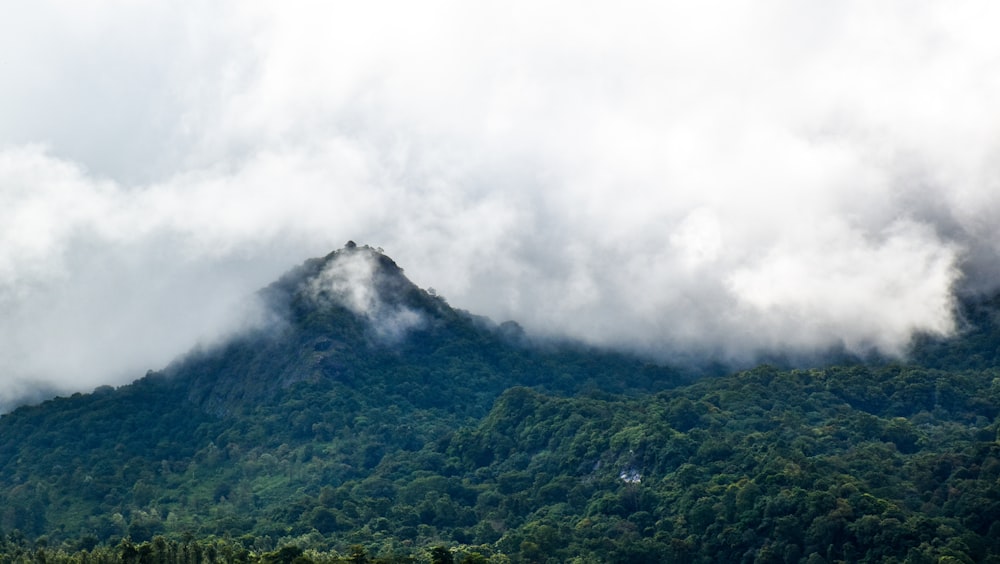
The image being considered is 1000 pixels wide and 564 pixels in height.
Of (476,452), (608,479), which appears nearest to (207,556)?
(608,479)

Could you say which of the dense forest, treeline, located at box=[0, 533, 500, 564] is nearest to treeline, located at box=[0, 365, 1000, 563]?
the dense forest

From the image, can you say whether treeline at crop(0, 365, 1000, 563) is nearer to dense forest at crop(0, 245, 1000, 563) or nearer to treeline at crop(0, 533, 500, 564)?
dense forest at crop(0, 245, 1000, 563)

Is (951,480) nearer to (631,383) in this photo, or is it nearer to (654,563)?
(654,563)

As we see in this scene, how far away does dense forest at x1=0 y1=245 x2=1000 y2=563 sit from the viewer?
97375 mm

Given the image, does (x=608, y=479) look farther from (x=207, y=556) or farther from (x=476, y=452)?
(x=207, y=556)

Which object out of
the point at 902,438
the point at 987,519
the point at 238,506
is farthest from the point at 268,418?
the point at 987,519

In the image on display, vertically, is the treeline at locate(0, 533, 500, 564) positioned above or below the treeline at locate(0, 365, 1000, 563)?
below

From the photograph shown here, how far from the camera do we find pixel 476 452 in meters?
131

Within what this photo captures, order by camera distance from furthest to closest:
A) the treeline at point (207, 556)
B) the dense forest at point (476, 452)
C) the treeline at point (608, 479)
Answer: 1. the dense forest at point (476, 452)
2. the treeline at point (608, 479)
3. the treeline at point (207, 556)

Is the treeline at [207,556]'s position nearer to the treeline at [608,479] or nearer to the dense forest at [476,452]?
the dense forest at [476,452]

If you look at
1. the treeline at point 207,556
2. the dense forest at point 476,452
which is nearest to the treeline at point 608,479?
the dense forest at point 476,452

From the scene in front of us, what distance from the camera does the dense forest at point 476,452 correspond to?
9738 centimetres

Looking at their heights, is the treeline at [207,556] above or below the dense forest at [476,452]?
below

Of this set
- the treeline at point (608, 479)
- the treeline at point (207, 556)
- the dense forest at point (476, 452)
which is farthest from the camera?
the dense forest at point (476, 452)
